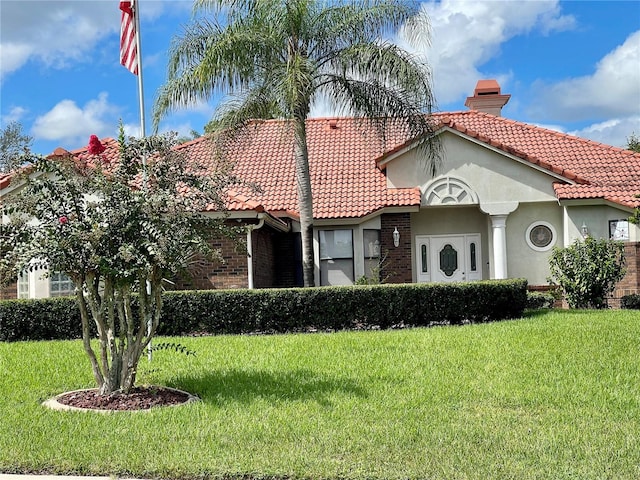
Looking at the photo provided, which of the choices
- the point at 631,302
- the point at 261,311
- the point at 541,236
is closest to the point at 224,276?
the point at 261,311

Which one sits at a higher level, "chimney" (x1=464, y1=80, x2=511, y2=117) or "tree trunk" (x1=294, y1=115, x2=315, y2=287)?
"chimney" (x1=464, y1=80, x2=511, y2=117)

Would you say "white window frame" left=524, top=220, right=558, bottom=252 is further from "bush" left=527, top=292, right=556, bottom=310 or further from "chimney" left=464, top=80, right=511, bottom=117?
"chimney" left=464, top=80, right=511, bottom=117

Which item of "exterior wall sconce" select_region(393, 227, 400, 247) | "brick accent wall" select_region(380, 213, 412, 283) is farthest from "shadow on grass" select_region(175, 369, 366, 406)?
"exterior wall sconce" select_region(393, 227, 400, 247)

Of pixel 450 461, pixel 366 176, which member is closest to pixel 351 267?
pixel 366 176

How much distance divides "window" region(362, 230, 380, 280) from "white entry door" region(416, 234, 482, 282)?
1609 mm

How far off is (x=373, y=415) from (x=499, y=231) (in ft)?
46.7

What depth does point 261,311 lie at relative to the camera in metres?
13.7

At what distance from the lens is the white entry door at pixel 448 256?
70.3 feet

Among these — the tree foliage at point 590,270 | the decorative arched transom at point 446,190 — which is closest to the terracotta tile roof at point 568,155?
the decorative arched transom at point 446,190

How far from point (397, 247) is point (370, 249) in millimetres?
783

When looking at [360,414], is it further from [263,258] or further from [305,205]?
[263,258]

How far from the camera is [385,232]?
20.6 metres

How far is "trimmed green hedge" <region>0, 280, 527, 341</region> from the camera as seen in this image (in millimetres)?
13758

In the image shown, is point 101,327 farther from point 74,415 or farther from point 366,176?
point 366,176
